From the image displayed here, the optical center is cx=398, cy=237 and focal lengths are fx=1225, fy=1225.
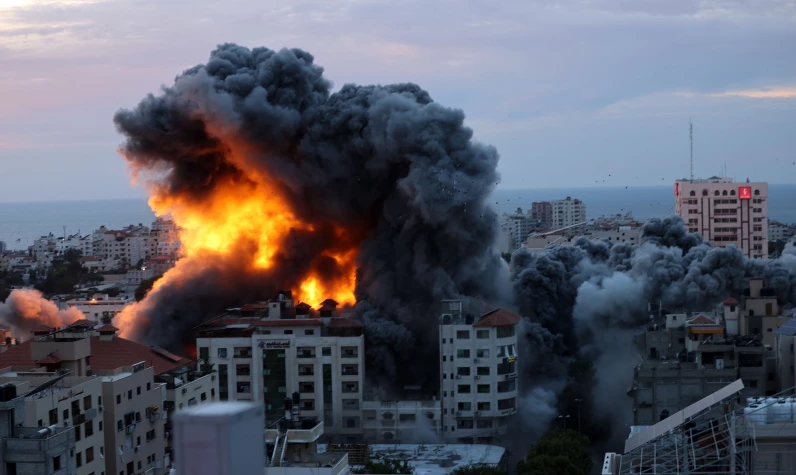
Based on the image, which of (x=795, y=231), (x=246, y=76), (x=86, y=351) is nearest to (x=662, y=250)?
(x=246, y=76)

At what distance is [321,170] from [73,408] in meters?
30.7

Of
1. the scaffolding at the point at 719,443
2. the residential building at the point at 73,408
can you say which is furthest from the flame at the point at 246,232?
the scaffolding at the point at 719,443

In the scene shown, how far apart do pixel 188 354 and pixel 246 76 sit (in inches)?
527

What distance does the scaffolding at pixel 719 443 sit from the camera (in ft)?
58.9

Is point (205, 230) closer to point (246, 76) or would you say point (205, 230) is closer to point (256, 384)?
point (246, 76)

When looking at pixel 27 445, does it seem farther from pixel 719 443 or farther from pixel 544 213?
pixel 544 213

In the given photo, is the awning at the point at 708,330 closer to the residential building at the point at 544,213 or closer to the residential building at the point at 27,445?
the residential building at the point at 27,445

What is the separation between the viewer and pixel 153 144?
5628cm

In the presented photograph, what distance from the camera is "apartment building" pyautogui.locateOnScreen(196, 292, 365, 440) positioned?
42.8 meters

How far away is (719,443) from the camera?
2005 centimetres

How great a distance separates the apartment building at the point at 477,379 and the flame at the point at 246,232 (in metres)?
12.1

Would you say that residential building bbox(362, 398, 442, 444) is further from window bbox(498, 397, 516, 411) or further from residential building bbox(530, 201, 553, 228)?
residential building bbox(530, 201, 553, 228)

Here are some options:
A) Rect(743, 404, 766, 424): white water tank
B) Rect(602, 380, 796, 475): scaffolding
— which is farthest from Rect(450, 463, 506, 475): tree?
Rect(743, 404, 766, 424): white water tank

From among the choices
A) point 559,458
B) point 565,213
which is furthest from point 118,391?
point 565,213
